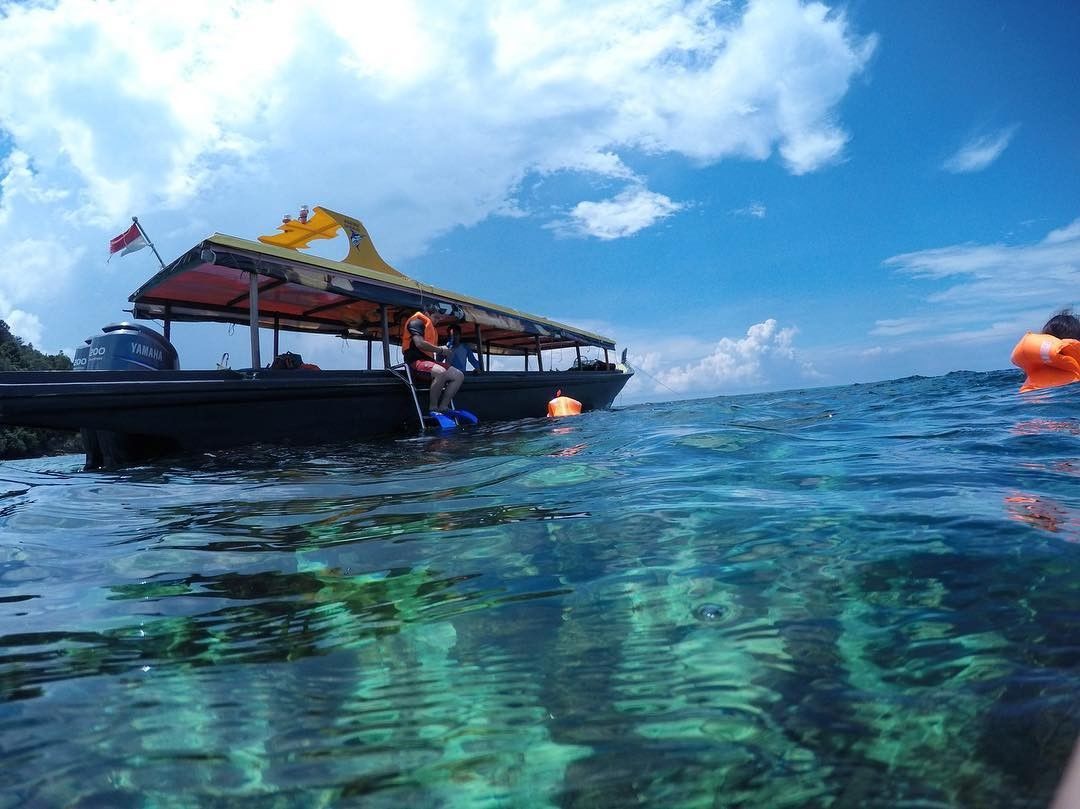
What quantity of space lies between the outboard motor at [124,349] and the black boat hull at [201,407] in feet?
1.76

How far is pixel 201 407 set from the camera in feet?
20.8

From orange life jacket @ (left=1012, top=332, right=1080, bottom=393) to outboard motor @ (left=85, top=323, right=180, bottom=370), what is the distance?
1090 centimetres

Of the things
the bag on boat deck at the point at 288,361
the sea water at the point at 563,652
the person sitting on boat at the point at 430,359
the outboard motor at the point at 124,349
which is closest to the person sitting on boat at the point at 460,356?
the person sitting on boat at the point at 430,359

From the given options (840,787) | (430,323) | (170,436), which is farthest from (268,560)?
(430,323)

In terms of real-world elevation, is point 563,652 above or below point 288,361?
below

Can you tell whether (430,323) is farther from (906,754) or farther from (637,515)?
(906,754)

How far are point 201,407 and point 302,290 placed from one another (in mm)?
3224

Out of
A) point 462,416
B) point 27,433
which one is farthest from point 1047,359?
point 27,433

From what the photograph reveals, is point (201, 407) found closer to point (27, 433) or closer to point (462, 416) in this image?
point (462, 416)

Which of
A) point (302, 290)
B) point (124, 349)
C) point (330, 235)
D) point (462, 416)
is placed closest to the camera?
point (124, 349)

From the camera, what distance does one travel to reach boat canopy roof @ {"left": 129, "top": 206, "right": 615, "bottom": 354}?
7012mm

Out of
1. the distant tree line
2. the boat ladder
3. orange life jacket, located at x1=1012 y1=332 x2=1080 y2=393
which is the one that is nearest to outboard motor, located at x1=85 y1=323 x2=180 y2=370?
the boat ladder

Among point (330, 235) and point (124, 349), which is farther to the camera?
point (330, 235)

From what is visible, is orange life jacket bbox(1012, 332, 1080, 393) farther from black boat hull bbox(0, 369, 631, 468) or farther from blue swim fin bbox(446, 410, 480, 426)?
black boat hull bbox(0, 369, 631, 468)
